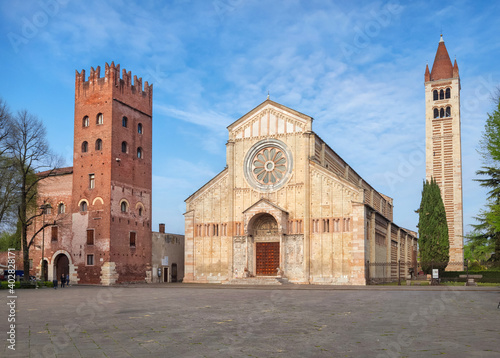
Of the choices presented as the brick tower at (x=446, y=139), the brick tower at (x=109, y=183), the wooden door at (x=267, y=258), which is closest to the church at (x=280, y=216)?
the wooden door at (x=267, y=258)

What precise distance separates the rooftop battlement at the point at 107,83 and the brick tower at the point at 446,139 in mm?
44416

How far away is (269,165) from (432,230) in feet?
67.2

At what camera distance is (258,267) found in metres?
42.7

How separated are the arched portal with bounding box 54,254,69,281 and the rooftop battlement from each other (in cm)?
1601

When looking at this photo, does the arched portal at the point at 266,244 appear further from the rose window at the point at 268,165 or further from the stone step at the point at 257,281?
the rose window at the point at 268,165

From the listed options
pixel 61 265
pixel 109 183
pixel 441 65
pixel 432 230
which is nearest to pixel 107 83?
pixel 109 183

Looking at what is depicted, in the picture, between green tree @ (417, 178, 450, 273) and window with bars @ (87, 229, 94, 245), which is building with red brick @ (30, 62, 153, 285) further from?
green tree @ (417, 178, 450, 273)

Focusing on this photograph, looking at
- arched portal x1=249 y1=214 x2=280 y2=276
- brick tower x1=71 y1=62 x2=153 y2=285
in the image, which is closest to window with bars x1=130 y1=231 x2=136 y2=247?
brick tower x1=71 y1=62 x2=153 y2=285

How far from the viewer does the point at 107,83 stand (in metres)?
46.4

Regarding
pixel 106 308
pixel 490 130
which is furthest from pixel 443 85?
pixel 106 308

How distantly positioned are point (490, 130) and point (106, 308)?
18572 millimetres

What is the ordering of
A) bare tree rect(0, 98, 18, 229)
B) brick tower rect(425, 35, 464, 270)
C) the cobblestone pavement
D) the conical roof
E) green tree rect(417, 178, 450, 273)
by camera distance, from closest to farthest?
the cobblestone pavement, bare tree rect(0, 98, 18, 229), green tree rect(417, 178, 450, 273), brick tower rect(425, 35, 464, 270), the conical roof

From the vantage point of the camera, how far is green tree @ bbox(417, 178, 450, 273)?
50750 mm

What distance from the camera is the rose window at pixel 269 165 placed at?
1698 inches
